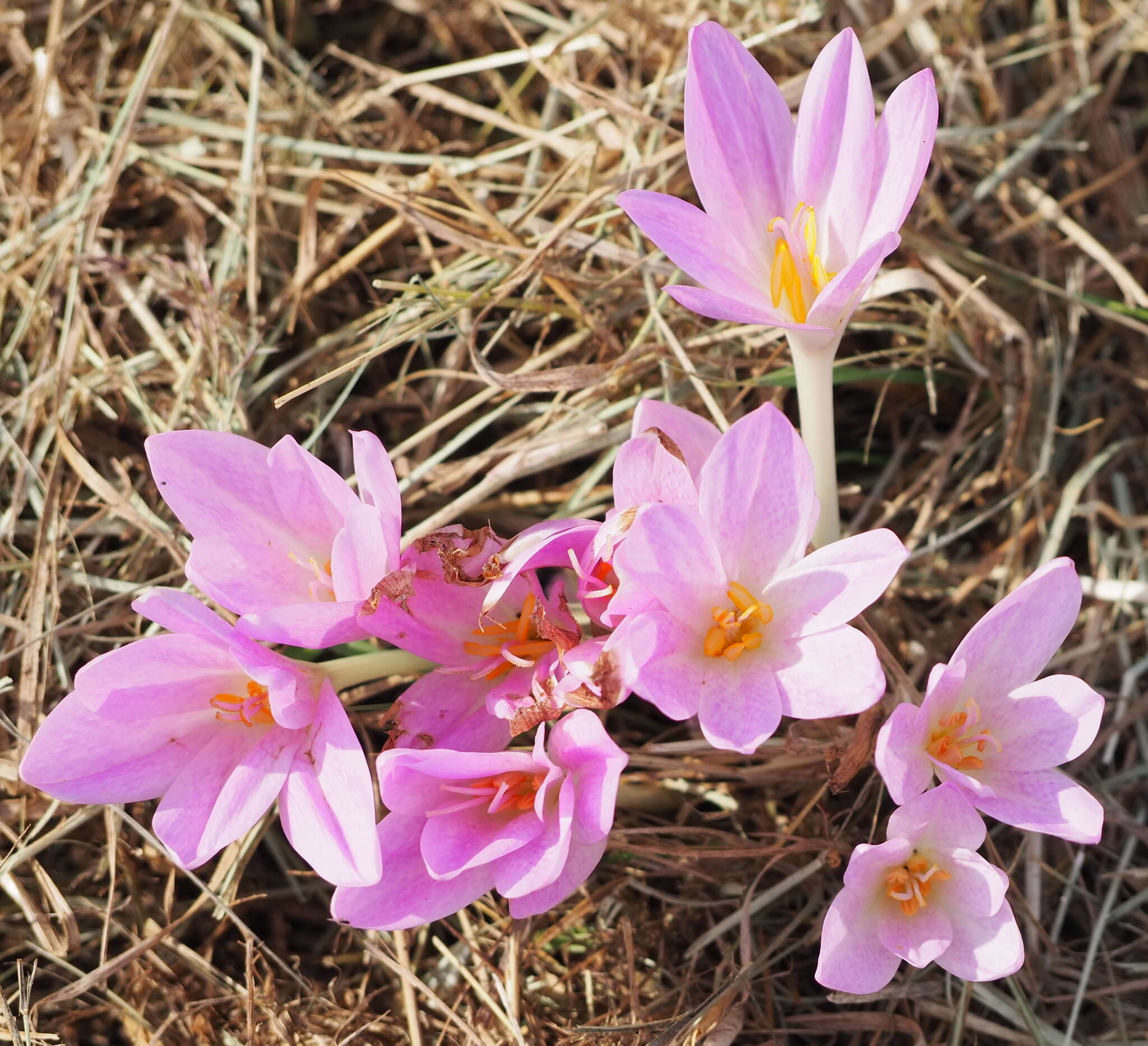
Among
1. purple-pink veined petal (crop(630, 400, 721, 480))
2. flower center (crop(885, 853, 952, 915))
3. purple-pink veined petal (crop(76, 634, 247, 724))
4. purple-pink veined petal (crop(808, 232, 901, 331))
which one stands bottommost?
flower center (crop(885, 853, 952, 915))

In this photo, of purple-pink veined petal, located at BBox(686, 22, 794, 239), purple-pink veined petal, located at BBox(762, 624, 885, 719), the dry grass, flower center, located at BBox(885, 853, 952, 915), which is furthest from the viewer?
the dry grass

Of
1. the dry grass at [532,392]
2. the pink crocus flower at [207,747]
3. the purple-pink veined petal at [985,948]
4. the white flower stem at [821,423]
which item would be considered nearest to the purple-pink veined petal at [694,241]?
the white flower stem at [821,423]

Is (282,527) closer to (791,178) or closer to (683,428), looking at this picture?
(683,428)

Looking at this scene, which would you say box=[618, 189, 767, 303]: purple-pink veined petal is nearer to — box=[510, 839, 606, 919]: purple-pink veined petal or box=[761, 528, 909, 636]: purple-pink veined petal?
box=[761, 528, 909, 636]: purple-pink veined petal

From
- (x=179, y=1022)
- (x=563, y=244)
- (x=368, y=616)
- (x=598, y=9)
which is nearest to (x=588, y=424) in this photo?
(x=563, y=244)

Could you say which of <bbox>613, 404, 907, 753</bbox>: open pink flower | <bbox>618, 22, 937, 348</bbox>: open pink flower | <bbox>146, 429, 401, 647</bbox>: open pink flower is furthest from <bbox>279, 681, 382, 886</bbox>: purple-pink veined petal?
<bbox>618, 22, 937, 348</bbox>: open pink flower

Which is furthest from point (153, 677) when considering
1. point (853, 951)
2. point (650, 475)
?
point (853, 951)
